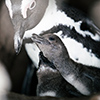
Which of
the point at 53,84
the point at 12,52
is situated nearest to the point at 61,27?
the point at 53,84

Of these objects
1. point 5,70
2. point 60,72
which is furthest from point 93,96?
point 5,70

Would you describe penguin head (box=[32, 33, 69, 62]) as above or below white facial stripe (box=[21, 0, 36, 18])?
below

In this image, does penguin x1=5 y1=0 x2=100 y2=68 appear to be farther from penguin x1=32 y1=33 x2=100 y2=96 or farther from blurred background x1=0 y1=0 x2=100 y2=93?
blurred background x1=0 y1=0 x2=100 y2=93

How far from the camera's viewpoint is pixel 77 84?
0.60 m

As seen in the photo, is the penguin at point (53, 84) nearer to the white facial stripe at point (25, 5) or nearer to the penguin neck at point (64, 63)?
the penguin neck at point (64, 63)

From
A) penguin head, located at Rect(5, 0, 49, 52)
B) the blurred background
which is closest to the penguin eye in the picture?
penguin head, located at Rect(5, 0, 49, 52)

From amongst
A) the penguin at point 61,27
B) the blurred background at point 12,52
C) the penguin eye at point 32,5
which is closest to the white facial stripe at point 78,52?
the penguin at point 61,27

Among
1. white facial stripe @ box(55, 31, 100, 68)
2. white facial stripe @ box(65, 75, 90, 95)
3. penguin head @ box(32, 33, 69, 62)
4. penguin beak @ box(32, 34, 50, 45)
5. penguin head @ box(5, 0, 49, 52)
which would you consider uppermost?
penguin head @ box(5, 0, 49, 52)

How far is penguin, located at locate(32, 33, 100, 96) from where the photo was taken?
556 millimetres

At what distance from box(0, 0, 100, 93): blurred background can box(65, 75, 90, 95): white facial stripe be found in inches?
11.2

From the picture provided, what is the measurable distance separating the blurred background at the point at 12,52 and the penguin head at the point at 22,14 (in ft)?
0.94

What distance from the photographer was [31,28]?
0.58 m

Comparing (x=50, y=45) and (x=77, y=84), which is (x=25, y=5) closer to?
(x=50, y=45)

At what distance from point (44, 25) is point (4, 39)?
0.98 feet
